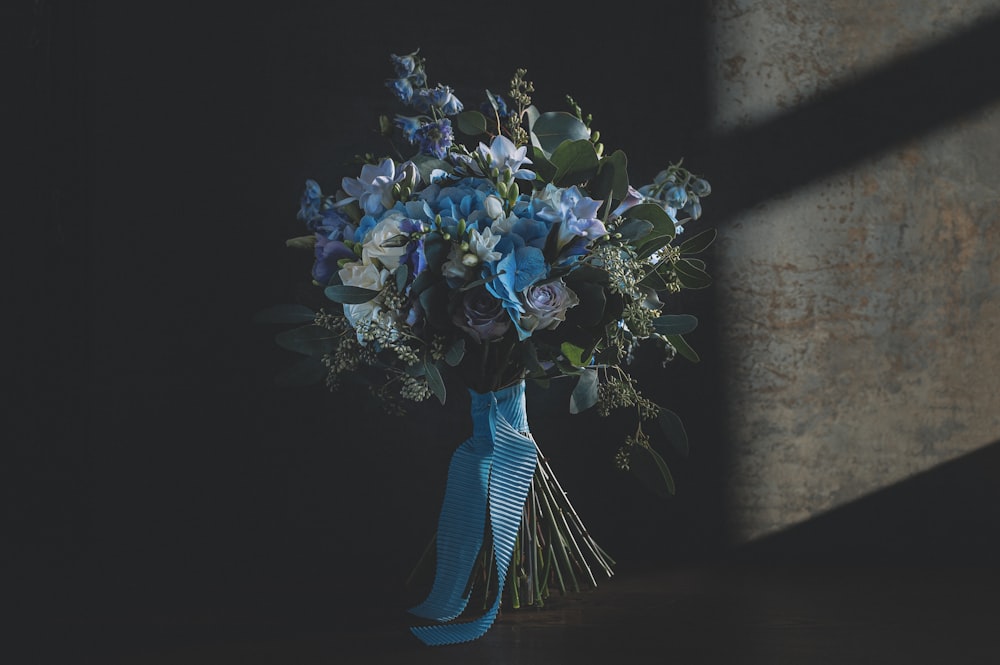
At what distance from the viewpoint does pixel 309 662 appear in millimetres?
1325

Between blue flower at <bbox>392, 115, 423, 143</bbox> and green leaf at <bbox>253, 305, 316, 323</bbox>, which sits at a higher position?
blue flower at <bbox>392, 115, 423, 143</bbox>

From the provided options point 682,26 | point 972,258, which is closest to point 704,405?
point 972,258

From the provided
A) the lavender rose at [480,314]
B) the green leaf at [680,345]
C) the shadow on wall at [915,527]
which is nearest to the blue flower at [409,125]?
the lavender rose at [480,314]

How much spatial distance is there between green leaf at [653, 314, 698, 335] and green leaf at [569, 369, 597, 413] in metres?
0.14

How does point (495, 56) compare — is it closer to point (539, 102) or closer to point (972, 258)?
point (539, 102)

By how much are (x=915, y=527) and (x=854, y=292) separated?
1.68 feet

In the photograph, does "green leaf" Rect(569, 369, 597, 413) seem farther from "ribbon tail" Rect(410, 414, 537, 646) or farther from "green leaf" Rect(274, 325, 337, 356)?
"green leaf" Rect(274, 325, 337, 356)

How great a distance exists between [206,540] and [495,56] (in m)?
1.17

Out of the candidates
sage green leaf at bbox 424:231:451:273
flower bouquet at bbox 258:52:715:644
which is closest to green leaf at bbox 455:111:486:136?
flower bouquet at bbox 258:52:715:644

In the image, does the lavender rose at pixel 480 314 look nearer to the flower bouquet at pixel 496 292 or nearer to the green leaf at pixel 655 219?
the flower bouquet at pixel 496 292

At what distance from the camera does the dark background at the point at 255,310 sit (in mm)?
1817

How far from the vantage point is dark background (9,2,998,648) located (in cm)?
182

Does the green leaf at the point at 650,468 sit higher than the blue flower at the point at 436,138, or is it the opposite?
the blue flower at the point at 436,138

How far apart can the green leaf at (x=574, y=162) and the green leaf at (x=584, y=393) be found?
0.32 metres
